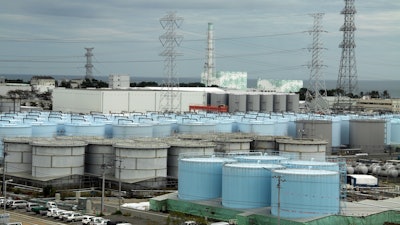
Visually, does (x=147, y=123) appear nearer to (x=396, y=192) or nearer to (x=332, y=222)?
(x=396, y=192)

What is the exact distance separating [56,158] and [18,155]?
2.33 m

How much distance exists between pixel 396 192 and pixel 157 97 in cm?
3377

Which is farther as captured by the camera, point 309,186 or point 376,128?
point 376,128

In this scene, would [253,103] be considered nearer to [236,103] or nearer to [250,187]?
[236,103]

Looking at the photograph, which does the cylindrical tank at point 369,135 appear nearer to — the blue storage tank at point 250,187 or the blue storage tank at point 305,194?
the blue storage tank at point 250,187

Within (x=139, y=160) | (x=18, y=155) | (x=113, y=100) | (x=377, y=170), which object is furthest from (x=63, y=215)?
(x=113, y=100)

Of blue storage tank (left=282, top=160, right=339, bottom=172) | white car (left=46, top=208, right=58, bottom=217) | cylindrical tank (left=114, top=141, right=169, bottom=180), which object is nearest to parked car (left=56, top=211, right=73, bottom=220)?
white car (left=46, top=208, right=58, bottom=217)

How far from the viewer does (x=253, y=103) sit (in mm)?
61625

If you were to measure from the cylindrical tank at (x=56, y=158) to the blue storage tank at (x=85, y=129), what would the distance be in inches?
276

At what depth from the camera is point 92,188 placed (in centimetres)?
2528

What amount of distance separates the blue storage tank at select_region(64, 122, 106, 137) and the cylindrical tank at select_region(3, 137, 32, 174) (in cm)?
608

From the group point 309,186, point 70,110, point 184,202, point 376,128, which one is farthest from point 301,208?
point 70,110

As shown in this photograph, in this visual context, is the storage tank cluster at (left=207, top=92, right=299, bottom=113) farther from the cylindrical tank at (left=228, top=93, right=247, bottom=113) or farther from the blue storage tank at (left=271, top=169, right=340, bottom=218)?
the blue storage tank at (left=271, top=169, right=340, bottom=218)

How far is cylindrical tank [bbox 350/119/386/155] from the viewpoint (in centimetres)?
3968
